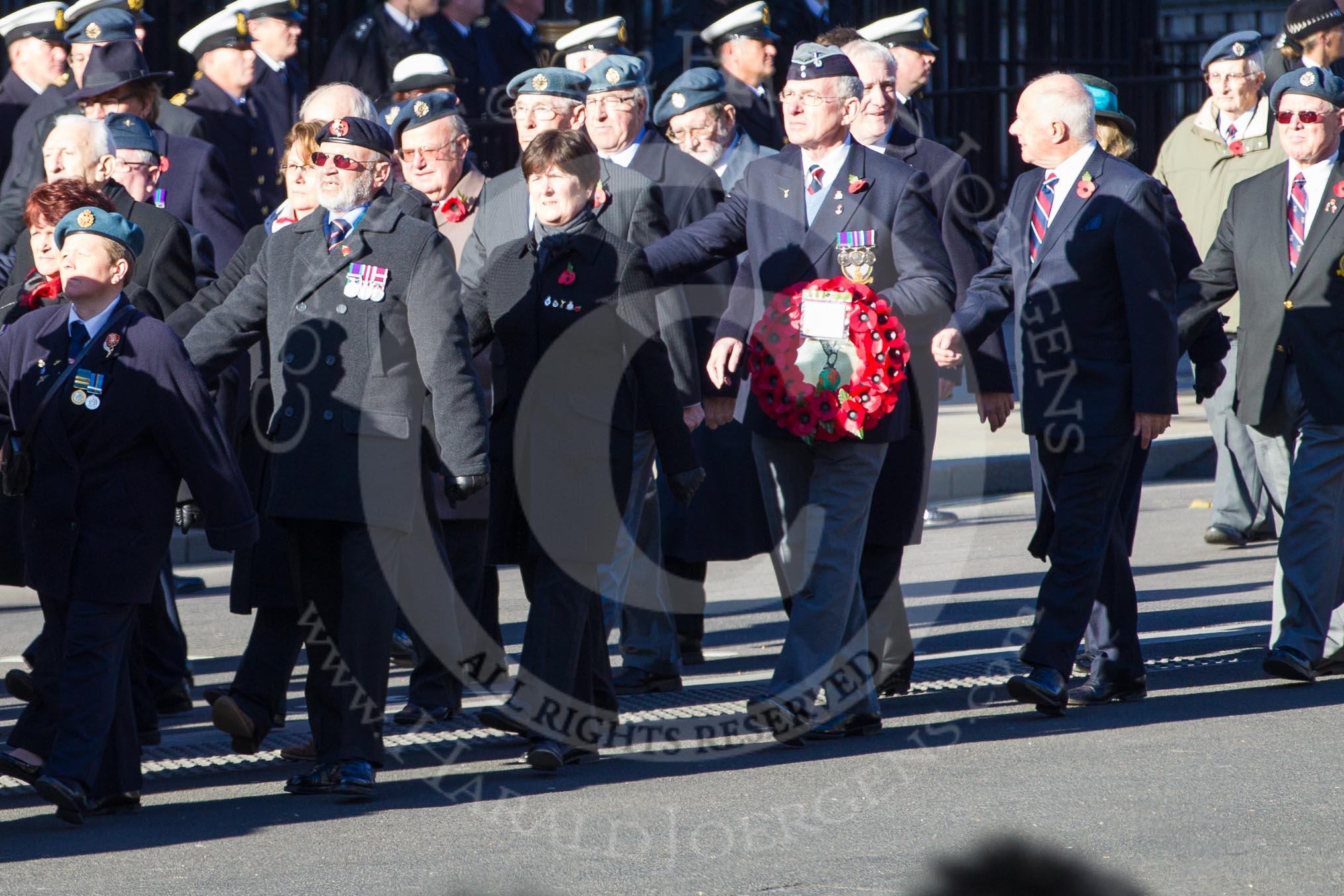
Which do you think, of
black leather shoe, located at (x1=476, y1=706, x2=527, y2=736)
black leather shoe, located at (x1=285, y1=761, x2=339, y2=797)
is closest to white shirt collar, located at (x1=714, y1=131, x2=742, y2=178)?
black leather shoe, located at (x1=476, y1=706, x2=527, y2=736)

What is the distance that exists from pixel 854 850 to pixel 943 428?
9192mm

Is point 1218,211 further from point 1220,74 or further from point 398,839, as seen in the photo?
point 398,839

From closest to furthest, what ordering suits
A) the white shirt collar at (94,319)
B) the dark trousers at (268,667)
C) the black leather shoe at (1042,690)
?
the white shirt collar at (94,319) < the dark trousers at (268,667) < the black leather shoe at (1042,690)

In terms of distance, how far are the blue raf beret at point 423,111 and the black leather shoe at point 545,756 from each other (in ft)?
7.96

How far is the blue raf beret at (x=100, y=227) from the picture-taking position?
17.2ft

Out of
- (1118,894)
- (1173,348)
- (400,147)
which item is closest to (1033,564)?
(1173,348)

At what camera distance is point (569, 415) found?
5770 mm

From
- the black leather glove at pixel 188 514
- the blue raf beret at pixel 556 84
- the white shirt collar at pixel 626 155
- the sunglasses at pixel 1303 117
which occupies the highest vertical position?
the blue raf beret at pixel 556 84

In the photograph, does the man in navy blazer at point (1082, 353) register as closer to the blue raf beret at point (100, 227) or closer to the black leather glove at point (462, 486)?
the black leather glove at point (462, 486)

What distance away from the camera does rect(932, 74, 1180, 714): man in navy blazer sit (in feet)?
20.5

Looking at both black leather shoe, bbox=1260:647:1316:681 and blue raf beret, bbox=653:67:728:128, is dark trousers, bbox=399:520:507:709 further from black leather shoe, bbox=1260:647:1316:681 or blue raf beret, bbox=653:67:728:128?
black leather shoe, bbox=1260:647:1316:681

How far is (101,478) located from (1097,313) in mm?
3127

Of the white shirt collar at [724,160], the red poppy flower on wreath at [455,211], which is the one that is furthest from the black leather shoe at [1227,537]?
the red poppy flower on wreath at [455,211]

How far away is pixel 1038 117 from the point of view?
6422mm
